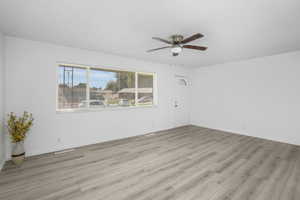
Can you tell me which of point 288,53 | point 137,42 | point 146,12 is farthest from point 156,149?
point 288,53

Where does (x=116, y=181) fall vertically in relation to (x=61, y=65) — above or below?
below

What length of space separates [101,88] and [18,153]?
2208 millimetres

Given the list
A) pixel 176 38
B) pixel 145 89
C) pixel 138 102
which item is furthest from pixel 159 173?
pixel 145 89

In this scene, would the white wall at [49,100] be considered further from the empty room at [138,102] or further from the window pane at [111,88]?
the window pane at [111,88]

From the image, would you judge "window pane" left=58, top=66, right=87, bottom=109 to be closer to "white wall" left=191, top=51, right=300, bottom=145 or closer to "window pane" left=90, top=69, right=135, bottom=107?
"window pane" left=90, top=69, right=135, bottom=107

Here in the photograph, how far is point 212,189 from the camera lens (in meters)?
1.93

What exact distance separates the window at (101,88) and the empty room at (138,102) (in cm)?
3

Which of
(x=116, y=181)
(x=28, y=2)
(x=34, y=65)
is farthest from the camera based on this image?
(x=34, y=65)

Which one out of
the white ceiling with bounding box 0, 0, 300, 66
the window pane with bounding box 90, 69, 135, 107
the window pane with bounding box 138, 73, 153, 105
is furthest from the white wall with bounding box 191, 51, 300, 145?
the window pane with bounding box 90, 69, 135, 107

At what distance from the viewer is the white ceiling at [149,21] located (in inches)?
70.4

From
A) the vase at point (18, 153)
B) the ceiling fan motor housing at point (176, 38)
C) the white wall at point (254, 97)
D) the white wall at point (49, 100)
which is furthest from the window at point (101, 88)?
the white wall at point (254, 97)

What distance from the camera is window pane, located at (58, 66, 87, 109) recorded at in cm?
338

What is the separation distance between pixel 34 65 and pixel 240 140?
5.65 m

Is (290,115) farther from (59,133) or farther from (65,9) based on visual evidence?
(59,133)
